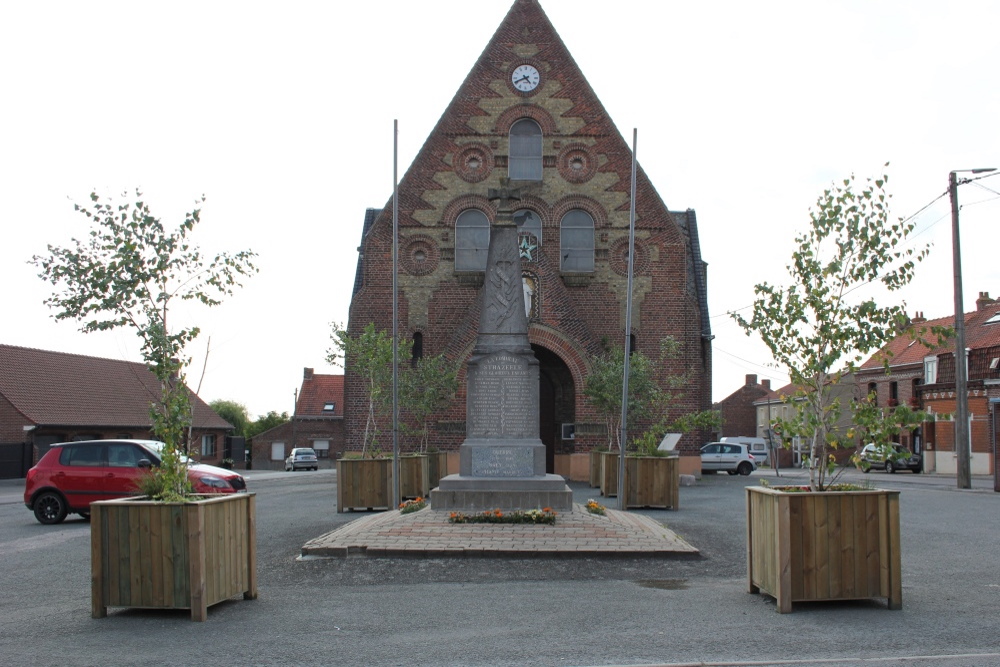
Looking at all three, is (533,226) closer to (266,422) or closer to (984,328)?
(984,328)

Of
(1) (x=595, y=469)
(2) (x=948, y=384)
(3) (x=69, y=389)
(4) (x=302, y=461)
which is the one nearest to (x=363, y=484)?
(1) (x=595, y=469)

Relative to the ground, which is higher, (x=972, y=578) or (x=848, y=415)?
(x=848, y=415)

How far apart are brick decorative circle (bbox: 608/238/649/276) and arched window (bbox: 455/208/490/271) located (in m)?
3.98

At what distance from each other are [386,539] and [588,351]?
17.1 metres

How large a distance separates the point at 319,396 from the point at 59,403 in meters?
26.0

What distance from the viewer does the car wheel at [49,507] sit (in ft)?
59.8

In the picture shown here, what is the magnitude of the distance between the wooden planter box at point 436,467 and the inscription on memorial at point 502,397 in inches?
301

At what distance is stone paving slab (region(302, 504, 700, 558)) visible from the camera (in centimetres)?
1163

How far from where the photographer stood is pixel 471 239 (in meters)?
31.2

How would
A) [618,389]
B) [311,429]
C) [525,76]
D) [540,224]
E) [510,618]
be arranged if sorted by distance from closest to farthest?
1. [510,618]
2. [618,389]
3. [540,224]
4. [525,76]
5. [311,429]

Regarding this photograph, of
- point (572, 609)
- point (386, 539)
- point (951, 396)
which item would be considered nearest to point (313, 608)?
point (572, 609)

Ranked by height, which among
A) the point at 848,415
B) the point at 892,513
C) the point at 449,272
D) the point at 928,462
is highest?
the point at 449,272

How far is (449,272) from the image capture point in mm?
30953

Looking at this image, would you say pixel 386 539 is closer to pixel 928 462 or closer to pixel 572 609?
pixel 572 609
